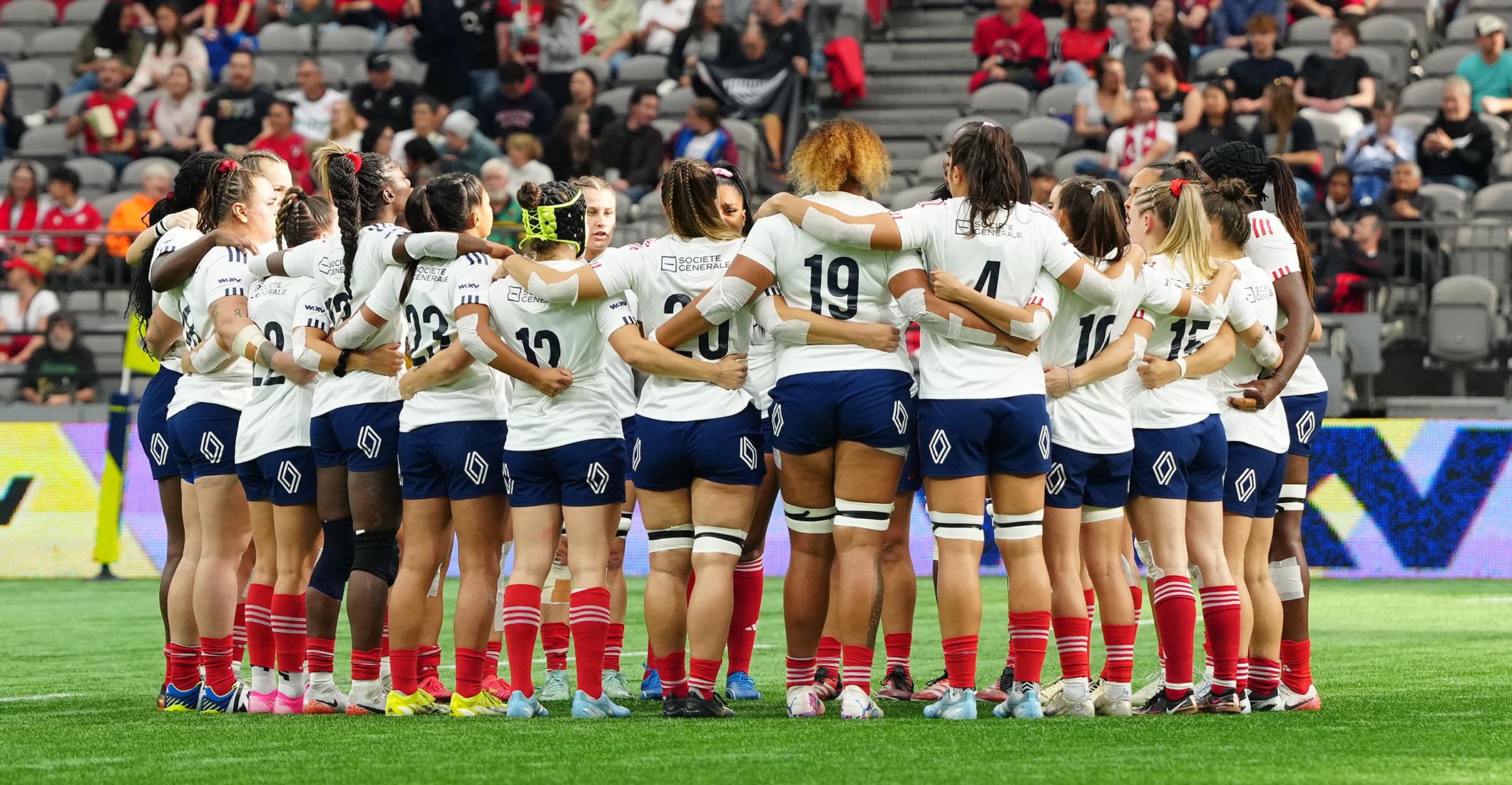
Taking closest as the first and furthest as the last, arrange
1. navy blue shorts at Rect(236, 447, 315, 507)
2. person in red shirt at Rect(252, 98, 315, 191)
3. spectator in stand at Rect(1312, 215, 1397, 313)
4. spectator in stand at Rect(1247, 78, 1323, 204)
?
navy blue shorts at Rect(236, 447, 315, 507), spectator in stand at Rect(1312, 215, 1397, 313), spectator in stand at Rect(1247, 78, 1323, 204), person in red shirt at Rect(252, 98, 315, 191)

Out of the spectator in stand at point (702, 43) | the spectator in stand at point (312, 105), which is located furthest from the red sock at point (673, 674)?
the spectator in stand at point (312, 105)

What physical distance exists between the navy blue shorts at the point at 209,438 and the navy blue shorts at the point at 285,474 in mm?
159

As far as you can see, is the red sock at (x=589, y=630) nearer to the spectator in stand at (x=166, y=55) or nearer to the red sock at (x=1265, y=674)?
the red sock at (x=1265, y=674)

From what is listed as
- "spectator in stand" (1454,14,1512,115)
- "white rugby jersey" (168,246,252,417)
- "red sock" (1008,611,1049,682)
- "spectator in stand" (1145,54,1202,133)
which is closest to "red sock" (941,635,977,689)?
"red sock" (1008,611,1049,682)

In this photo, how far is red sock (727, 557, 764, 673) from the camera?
706 centimetres

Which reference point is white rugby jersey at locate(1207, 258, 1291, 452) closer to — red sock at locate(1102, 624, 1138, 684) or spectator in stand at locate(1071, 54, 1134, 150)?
red sock at locate(1102, 624, 1138, 684)

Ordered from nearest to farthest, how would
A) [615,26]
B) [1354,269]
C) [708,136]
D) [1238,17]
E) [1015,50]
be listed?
[1354,269] < [708,136] < [1238,17] < [1015,50] < [615,26]

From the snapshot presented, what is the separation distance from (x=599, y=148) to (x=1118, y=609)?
1081cm

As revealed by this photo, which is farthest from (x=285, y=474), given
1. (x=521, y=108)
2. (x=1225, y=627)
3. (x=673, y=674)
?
(x=521, y=108)

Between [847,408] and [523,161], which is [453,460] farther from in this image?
[523,161]

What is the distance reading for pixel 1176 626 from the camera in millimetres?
6262

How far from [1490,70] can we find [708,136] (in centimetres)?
680

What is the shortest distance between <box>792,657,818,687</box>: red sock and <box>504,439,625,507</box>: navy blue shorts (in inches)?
33.4

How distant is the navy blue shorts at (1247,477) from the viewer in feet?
21.5
